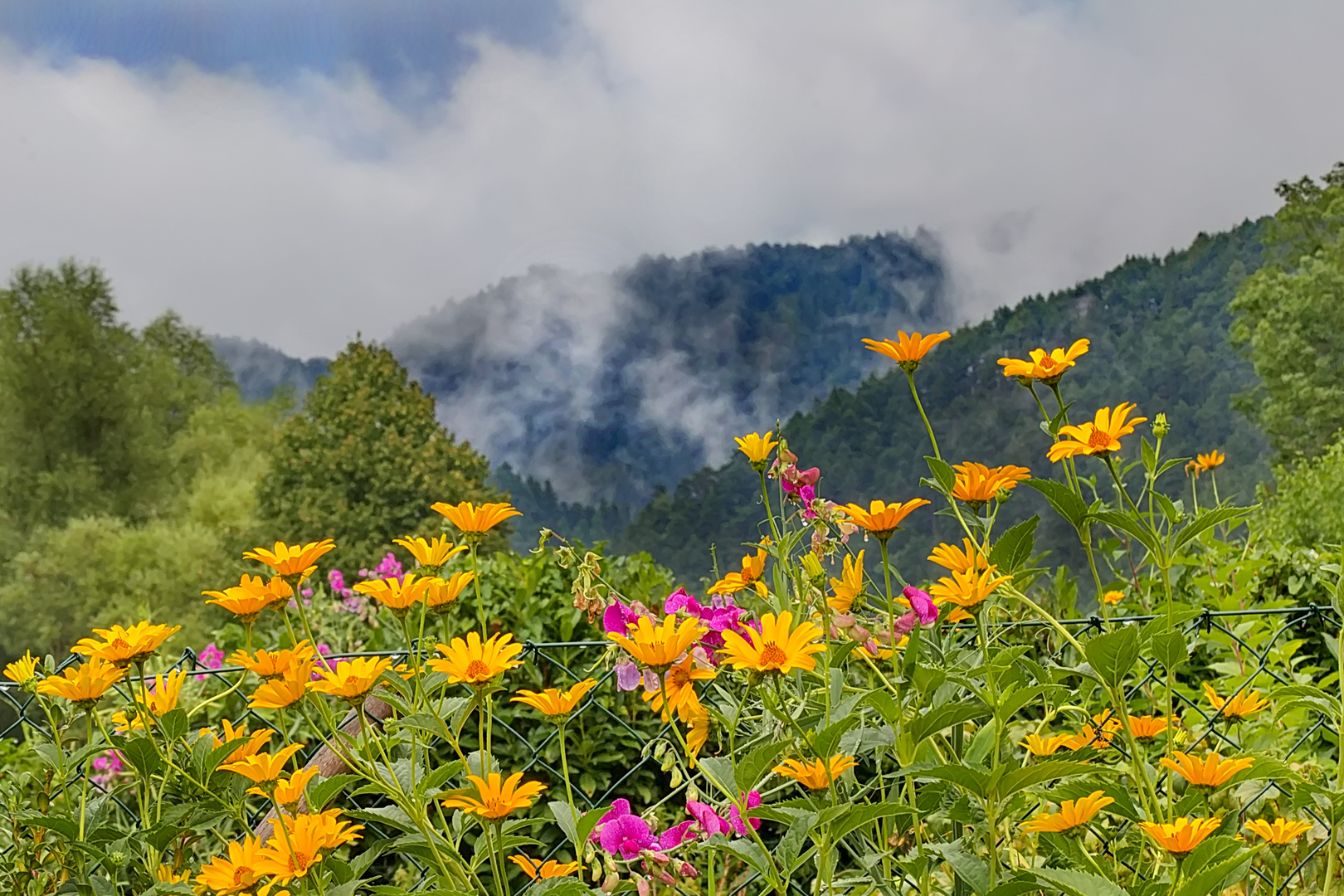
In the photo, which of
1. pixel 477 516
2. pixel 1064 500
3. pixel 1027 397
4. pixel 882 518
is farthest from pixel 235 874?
pixel 1027 397

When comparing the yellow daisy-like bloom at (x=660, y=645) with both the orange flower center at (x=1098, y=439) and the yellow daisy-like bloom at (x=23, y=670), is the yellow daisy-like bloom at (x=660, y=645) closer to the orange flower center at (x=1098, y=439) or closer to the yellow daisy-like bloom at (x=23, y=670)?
the orange flower center at (x=1098, y=439)

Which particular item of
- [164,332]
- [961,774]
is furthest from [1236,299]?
[164,332]

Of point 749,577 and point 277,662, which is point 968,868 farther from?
point 277,662

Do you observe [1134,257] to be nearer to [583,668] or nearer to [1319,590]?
[1319,590]

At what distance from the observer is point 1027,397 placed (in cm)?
1025

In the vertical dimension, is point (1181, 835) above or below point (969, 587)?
below

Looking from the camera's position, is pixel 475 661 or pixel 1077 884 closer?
pixel 1077 884

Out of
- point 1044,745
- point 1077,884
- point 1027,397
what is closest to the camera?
point 1077,884

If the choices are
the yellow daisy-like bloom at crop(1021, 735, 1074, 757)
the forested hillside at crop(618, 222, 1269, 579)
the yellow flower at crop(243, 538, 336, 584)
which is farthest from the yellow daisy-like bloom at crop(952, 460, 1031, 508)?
the forested hillside at crop(618, 222, 1269, 579)

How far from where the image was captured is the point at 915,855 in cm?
59

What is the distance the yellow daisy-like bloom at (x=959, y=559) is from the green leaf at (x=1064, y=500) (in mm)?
61

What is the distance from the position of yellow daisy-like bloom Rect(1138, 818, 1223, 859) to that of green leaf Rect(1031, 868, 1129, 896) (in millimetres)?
59

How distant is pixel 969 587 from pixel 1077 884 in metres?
0.17

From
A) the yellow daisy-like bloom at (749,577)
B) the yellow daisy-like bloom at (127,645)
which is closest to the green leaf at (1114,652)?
the yellow daisy-like bloom at (749,577)
